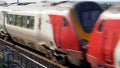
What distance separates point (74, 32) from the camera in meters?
12.8

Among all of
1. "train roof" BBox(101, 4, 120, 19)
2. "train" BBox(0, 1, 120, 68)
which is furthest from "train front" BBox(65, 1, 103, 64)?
"train roof" BBox(101, 4, 120, 19)

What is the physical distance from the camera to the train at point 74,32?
400 inches

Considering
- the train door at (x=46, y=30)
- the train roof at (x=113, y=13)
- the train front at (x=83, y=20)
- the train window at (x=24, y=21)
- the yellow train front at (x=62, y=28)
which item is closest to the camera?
the train roof at (x=113, y=13)

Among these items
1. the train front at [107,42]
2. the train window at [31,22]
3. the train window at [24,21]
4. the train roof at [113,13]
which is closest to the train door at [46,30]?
the train window at [31,22]

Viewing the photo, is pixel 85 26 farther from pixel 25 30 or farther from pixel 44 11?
pixel 25 30

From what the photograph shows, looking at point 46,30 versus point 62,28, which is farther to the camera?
point 46,30

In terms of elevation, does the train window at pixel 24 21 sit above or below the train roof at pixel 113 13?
below

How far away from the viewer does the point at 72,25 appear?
12.9 m

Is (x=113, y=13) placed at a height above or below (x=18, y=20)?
above

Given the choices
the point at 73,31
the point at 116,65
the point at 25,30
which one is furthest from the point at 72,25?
the point at 25,30

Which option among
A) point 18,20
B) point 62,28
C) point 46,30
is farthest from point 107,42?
point 18,20

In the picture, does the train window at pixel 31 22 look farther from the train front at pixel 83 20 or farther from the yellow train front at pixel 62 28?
the train front at pixel 83 20

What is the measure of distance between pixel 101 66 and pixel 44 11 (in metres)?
5.87

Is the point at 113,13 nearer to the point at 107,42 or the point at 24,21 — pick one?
the point at 107,42
